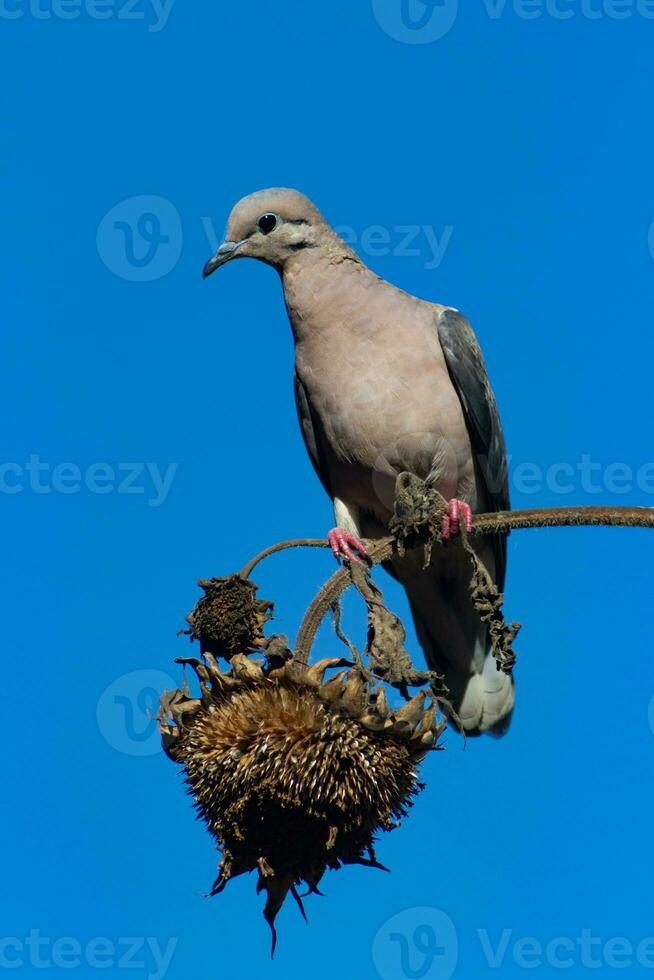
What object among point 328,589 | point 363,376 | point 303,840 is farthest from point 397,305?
point 303,840

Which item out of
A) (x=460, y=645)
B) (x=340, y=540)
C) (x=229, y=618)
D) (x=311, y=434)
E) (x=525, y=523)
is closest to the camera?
(x=229, y=618)

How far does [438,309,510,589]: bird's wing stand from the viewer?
806 centimetres

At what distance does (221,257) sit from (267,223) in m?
0.37

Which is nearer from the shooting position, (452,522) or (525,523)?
(525,523)

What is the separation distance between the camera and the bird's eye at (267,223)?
26.8 ft

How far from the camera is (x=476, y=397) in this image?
809cm

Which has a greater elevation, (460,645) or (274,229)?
(274,229)

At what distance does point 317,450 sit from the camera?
8523mm

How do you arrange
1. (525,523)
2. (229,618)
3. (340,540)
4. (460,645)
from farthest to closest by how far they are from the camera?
(460,645) < (340,540) < (525,523) < (229,618)

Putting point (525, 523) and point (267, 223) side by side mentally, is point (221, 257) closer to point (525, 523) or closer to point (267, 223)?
point (267, 223)

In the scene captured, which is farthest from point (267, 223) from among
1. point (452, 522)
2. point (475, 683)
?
point (475, 683)

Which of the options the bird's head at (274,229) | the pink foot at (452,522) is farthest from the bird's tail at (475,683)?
the bird's head at (274,229)

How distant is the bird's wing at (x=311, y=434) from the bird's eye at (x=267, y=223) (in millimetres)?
891

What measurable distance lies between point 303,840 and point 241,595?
34.8 inches
